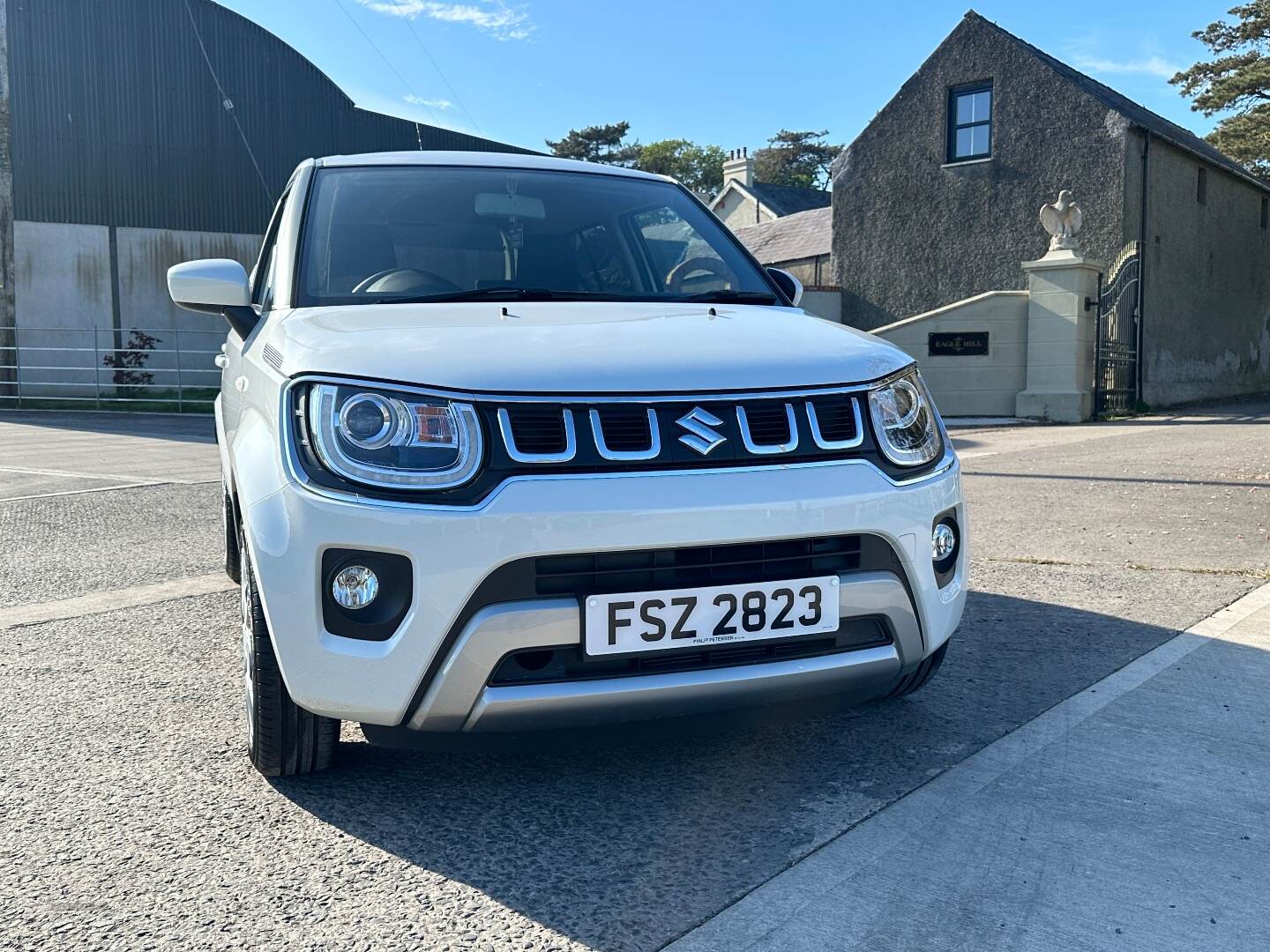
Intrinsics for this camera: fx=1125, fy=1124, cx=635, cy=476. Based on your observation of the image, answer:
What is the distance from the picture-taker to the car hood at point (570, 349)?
92.4 inches

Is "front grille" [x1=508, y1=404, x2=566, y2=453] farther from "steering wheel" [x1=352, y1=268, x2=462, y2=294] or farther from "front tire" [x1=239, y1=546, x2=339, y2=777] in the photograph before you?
"steering wheel" [x1=352, y1=268, x2=462, y2=294]

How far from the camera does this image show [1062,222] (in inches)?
610

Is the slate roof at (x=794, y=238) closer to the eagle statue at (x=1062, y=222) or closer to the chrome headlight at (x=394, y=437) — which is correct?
the eagle statue at (x=1062, y=222)

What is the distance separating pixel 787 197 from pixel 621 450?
1849 inches

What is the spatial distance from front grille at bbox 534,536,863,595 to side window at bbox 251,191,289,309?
1624mm

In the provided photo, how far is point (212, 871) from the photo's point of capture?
2.21 m

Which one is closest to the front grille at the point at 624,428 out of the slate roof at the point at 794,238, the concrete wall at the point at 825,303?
the concrete wall at the point at 825,303

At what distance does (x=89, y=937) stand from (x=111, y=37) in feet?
81.4

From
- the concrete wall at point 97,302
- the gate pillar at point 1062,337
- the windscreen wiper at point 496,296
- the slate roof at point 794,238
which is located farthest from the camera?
the slate roof at point 794,238

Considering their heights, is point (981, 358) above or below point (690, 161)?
below

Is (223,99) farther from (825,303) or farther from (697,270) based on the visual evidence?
(697,270)

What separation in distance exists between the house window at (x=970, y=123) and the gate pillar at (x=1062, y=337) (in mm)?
5685

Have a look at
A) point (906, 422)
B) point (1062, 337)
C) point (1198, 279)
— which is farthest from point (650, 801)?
point (1198, 279)

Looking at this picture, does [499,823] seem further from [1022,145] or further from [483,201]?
[1022,145]
